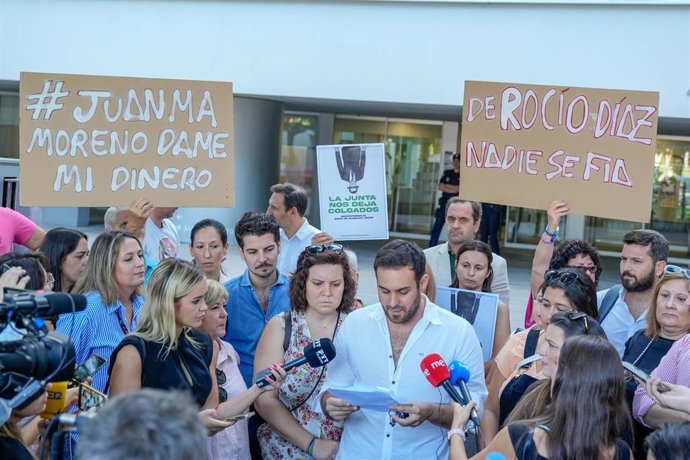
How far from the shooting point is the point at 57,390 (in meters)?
3.32

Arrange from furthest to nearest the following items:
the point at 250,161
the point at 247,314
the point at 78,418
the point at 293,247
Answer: the point at 250,161
the point at 293,247
the point at 247,314
the point at 78,418

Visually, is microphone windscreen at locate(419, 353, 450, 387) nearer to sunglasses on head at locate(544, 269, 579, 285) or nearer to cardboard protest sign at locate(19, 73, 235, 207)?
sunglasses on head at locate(544, 269, 579, 285)

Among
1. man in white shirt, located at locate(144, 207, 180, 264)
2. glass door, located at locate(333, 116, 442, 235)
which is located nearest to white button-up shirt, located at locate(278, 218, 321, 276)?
man in white shirt, located at locate(144, 207, 180, 264)

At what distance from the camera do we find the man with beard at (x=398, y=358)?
165 inches

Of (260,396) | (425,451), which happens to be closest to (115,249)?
(260,396)

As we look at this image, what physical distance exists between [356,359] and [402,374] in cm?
26

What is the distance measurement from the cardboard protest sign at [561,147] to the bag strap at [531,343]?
1.80 metres

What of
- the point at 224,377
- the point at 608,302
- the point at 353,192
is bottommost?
the point at 224,377

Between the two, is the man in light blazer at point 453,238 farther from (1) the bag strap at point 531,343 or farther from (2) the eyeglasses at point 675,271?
(1) the bag strap at point 531,343

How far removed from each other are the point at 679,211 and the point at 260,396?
61.3 ft

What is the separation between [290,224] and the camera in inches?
294

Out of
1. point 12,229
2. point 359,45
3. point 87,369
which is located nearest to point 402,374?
point 87,369

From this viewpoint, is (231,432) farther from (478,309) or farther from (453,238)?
(453,238)

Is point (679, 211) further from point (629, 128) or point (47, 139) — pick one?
point (47, 139)
